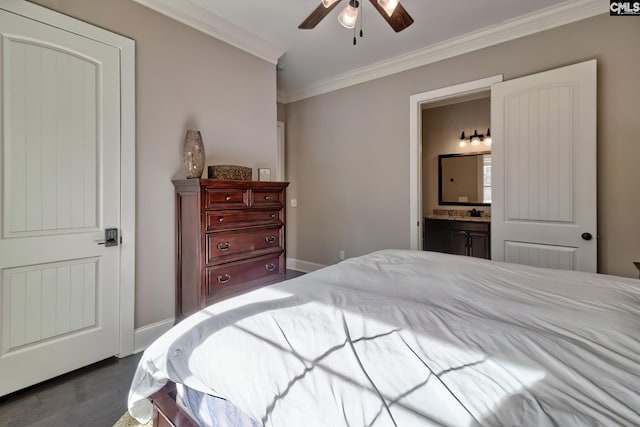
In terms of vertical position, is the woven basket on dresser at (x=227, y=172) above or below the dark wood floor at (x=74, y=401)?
above

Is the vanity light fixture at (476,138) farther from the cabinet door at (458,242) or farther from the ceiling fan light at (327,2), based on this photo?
the ceiling fan light at (327,2)

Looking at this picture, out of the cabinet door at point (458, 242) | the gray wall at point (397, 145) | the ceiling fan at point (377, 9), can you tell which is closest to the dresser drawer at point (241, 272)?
the gray wall at point (397, 145)

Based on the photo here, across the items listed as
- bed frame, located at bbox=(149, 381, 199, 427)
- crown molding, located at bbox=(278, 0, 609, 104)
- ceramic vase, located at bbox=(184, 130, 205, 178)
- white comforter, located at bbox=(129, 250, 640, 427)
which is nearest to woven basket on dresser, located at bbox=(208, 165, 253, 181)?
ceramic vase, located at bbox=(184, 130, 205, 178)

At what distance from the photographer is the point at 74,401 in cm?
180

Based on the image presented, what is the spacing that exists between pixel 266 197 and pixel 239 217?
335 mm

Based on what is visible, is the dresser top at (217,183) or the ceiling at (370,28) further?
the ceiling at (370,28)

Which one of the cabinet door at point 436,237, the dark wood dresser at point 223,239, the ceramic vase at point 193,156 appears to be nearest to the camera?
the dark wood dresser at point 223,239

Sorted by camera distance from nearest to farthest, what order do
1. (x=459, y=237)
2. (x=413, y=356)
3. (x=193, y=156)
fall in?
(x=413, y=356)
(x=193, y=156)
(x=459, y=237)

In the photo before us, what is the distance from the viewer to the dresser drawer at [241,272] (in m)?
2.36

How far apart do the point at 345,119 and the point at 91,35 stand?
2818 mm

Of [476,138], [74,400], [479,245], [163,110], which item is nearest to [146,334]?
[74,400]

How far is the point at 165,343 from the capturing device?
1.06m

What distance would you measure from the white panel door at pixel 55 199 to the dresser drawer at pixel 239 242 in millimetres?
675

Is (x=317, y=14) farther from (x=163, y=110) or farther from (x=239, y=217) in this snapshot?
(x=239, y=217)
